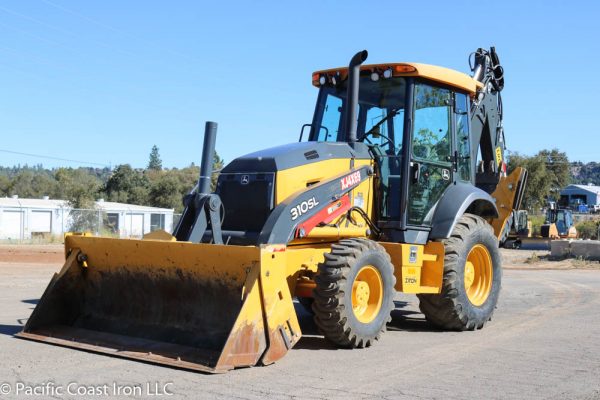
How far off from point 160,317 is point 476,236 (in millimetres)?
4193

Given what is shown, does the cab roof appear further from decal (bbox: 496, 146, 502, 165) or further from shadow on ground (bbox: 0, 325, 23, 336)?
shadow on ground (bbox: 0, 325, 23, 336)

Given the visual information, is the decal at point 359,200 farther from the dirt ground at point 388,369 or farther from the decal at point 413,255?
the dirt ground at point 388,369

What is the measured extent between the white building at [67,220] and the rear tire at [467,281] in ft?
95.8

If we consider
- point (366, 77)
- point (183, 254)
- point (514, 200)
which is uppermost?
point (366, 77)

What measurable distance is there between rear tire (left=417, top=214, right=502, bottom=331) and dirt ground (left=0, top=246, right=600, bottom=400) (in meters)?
0.22

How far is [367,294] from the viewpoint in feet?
24.6

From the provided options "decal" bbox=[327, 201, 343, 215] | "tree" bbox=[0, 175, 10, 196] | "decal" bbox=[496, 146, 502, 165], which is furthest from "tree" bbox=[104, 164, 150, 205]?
"decal" bbox=[327, 201, 343, 215]

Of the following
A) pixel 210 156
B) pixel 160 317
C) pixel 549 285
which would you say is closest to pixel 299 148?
pixel 210 156

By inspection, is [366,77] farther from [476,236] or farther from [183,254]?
[183,254]

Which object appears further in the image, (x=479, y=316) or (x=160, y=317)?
(x=479, y=316)

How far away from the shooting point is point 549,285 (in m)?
15.5

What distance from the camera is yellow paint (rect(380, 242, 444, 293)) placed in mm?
8133

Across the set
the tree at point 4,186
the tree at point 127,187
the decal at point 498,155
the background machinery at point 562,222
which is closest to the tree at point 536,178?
the background machinery at point 562,222

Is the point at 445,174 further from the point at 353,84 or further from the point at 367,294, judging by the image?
the point at 367,294
